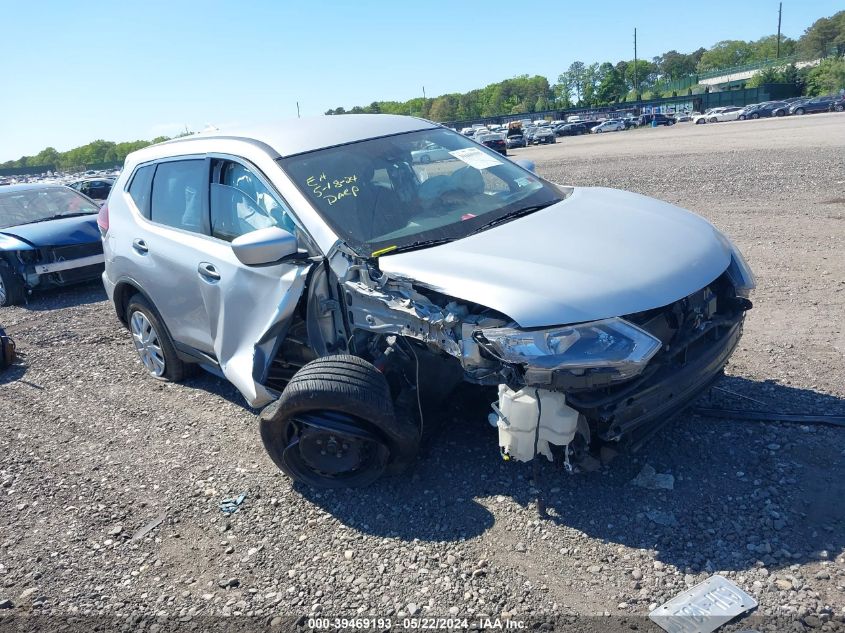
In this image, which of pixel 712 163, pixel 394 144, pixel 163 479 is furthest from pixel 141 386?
pixel 712 163

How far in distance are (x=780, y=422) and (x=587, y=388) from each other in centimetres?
163

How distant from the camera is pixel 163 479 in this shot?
3994 millimetres

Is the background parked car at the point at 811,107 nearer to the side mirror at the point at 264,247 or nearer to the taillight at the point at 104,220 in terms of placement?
the taillight at the point at 104,220

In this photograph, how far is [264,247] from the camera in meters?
3.37

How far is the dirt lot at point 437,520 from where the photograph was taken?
2736 mm

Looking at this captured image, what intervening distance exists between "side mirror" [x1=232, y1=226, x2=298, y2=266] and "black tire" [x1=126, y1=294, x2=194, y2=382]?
189 centimetres

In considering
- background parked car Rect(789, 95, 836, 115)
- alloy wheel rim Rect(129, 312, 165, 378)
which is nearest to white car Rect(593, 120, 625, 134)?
background parked car Rect(789, 95, 836, 115)

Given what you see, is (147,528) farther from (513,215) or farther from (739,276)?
(739,276)

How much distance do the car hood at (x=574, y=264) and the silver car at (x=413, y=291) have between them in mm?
11

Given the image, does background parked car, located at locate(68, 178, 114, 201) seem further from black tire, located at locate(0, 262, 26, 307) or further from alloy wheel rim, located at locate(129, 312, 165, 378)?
alloy wheel rim, located at locate(129, 312, 165, 378)

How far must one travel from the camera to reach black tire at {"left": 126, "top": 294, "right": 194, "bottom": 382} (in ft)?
16.4

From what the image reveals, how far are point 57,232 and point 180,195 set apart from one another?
5.47 m

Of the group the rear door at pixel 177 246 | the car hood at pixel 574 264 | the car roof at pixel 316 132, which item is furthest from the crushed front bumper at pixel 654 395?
the rear door at pixel 177 246

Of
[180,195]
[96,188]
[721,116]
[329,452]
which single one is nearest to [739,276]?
[329,452]
